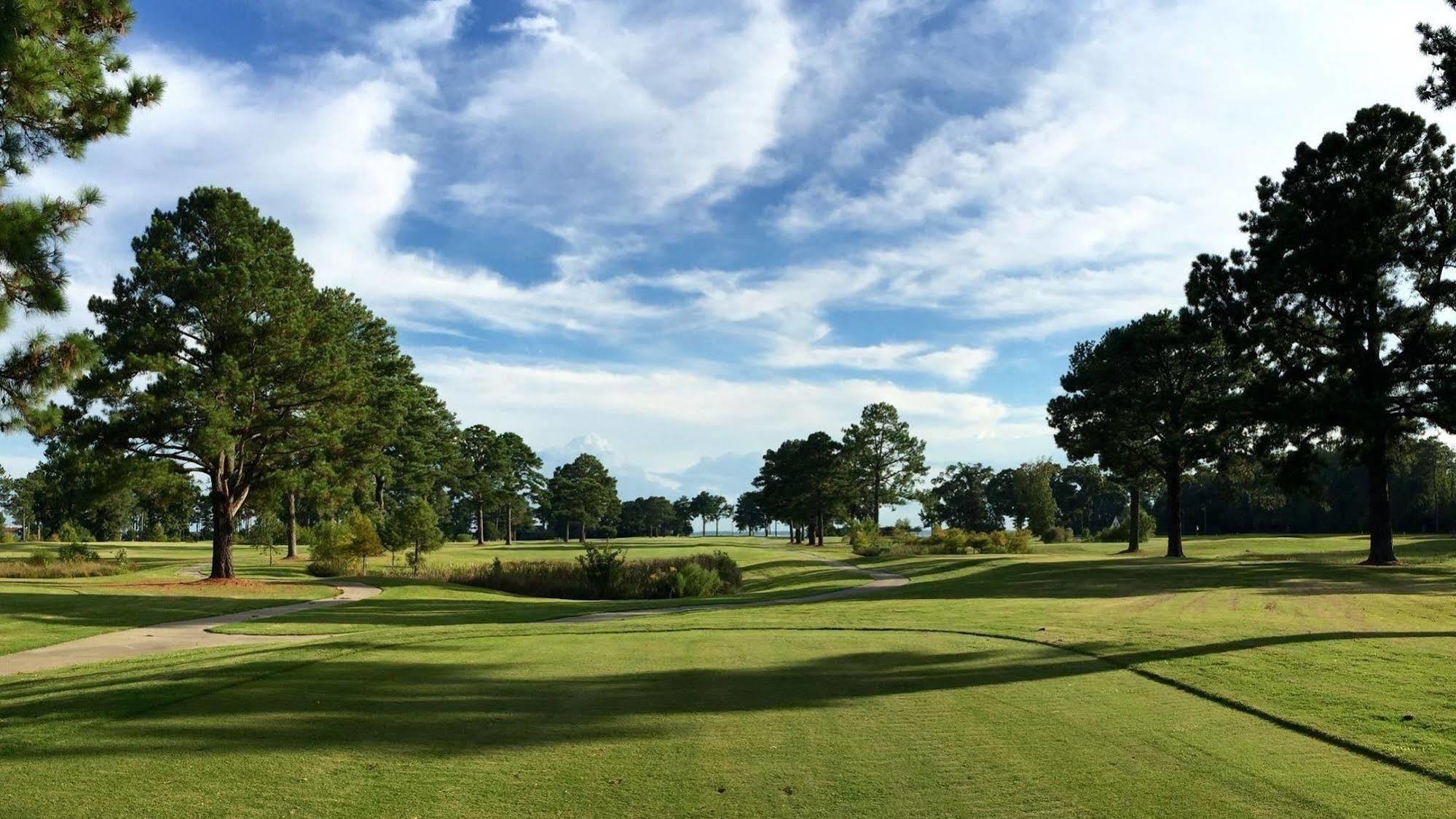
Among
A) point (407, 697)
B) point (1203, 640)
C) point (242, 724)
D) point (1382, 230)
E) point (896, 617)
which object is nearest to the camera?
point (242, 724)

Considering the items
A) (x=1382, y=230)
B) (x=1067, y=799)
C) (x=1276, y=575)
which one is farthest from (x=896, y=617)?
(x=1382, y=230)

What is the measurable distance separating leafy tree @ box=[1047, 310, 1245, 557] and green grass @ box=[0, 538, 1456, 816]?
27.0m

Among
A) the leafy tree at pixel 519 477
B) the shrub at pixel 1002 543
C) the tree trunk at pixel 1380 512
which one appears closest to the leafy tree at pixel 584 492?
the leafy tree at pixel 519 477

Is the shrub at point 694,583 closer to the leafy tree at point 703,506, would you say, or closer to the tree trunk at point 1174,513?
the tree trunk at point 1174,513

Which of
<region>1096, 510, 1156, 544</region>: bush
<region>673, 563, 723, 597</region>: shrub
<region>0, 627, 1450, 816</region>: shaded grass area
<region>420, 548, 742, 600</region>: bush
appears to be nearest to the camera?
<region>0, 627, 1450, 816</region>: shaded grass area

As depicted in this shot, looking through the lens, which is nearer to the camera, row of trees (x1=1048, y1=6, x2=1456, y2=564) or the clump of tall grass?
row of trees (x1=1048, y1=6, x2=1456, y2=564)

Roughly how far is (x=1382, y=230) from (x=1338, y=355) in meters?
4.58

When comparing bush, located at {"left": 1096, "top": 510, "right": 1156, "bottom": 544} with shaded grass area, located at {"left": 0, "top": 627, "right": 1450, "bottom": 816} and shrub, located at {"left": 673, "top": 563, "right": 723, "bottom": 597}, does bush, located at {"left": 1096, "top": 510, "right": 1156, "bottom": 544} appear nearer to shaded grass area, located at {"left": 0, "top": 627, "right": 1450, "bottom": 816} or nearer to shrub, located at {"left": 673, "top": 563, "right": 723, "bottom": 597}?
shrub, located at {"left": 673, "top": 563, "right": 723, "bottom": 597}

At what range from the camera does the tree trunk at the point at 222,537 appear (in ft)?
100

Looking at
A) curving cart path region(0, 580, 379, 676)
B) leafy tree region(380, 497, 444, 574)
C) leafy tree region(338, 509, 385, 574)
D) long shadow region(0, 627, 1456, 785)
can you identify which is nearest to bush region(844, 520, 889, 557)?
leafy tree region(380, 497, 444, 574)

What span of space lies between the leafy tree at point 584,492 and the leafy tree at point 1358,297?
79.1m

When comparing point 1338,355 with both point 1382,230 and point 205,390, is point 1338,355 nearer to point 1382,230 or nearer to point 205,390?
point 1382,230

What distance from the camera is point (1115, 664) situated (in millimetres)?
10281

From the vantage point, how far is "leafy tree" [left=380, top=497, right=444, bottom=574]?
40.0 m
